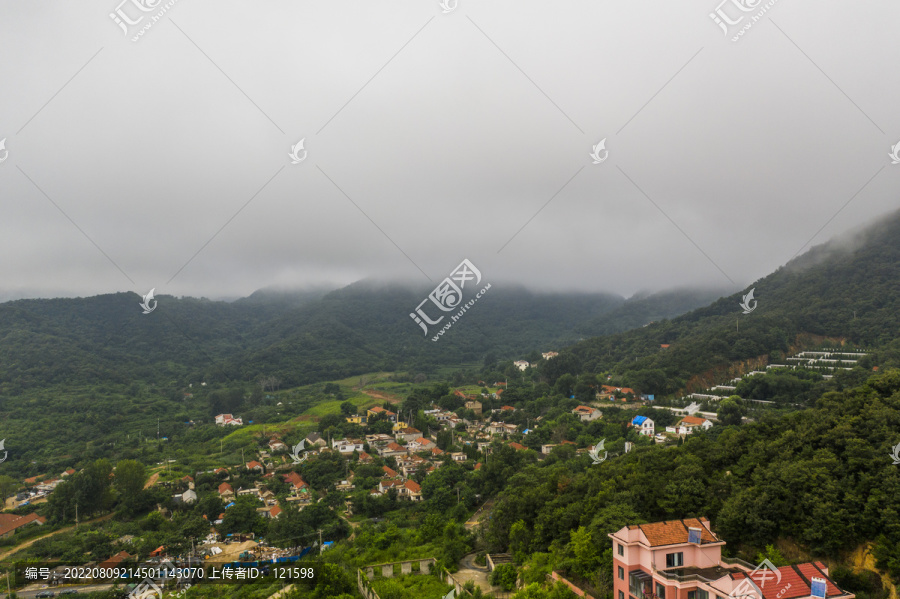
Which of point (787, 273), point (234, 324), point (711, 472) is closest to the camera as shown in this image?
point (711, 472)

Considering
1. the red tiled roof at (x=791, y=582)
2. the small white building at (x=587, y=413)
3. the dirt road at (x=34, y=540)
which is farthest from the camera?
the small white building at (x=587, y=413)

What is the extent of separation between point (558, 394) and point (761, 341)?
44.6 ft

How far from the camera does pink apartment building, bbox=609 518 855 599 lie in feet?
26.5

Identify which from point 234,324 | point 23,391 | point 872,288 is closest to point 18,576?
point 23,391

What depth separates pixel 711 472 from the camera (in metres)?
13.6

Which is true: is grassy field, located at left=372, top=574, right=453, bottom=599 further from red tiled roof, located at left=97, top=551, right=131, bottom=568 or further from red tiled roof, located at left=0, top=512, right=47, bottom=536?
red tiled roof, located at left=0, top=512, right=47, bottom=536

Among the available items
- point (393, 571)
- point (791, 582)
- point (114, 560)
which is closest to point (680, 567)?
point (791, 582)

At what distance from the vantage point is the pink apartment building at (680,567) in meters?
8.07

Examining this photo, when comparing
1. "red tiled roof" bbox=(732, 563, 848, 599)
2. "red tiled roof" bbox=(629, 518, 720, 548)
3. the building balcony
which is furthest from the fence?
"red tiled roof" bbox=(732, 563, 848, 599)

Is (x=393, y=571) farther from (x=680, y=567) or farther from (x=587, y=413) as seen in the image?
(x=587, y=413)

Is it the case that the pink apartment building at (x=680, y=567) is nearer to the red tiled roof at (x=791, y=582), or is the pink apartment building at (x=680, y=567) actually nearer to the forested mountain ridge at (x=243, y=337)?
the red tiled roof at (x=791, y=582)

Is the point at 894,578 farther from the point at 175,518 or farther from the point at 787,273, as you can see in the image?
the point at 787,273

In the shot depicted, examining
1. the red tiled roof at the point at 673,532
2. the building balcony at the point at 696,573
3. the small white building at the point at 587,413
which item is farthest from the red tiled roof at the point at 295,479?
the building balcony at the point at 696,573

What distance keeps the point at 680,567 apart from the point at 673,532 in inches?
23.0
